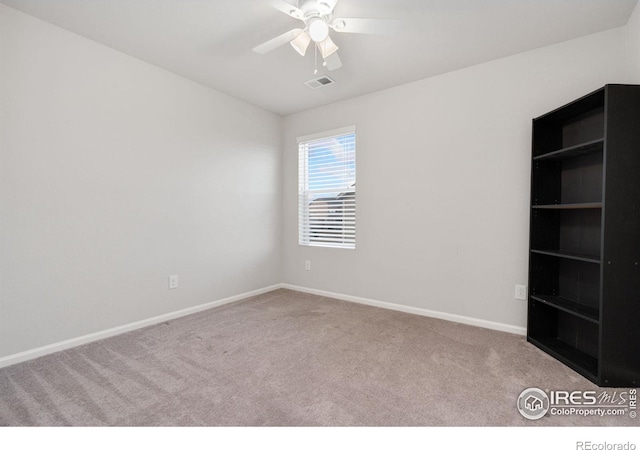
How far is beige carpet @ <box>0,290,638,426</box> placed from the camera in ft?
4.96

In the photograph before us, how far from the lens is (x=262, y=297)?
374 cm

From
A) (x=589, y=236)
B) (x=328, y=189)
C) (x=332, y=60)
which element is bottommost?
(x=589, y=236)

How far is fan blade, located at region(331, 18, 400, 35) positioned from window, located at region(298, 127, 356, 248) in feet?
5.38

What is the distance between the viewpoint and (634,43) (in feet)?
6.59

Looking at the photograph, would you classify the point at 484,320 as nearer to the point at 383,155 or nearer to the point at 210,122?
the point at 383,155

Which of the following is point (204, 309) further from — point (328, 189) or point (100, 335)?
point (328, 189)

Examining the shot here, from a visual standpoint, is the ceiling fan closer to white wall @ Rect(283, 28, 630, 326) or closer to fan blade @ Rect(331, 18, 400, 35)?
fan blade @ Rect(331, 18, 400, 35)

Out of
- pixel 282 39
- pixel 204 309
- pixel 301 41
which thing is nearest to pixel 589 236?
pixel 301 41

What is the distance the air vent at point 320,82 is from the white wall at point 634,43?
2253mm

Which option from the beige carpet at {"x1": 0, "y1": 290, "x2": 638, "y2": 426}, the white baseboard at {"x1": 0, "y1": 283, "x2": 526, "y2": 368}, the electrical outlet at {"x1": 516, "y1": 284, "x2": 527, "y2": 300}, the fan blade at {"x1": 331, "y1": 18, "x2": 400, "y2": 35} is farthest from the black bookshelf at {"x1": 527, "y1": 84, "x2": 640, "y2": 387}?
the fan blade at {"x1": 331, "y1": 18, "x2": 400, "y2": 35}

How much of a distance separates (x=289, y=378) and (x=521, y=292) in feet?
6.98

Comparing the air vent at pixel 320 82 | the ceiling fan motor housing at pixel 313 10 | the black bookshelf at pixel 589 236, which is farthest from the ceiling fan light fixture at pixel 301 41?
the black bookshelf at pixel 589 236

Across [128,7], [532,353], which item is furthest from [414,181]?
[128,7]
